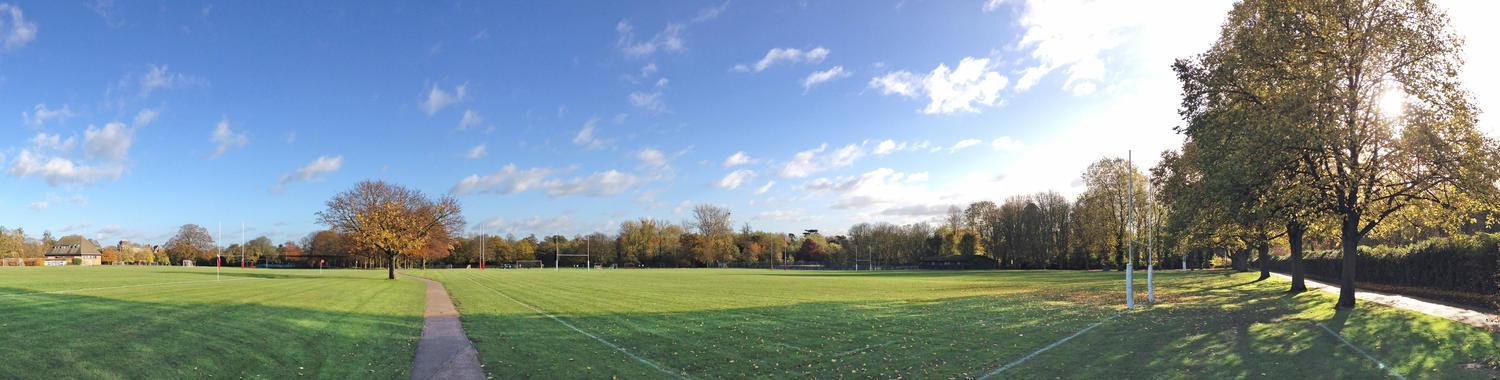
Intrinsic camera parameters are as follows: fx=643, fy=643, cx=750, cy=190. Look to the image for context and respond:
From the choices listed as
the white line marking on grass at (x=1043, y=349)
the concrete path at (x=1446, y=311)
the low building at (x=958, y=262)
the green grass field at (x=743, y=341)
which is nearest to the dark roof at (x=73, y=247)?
the green grass field at (x=743, y=341)

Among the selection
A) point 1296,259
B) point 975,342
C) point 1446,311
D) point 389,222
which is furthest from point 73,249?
point 1446,311

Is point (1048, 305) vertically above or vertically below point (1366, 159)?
below

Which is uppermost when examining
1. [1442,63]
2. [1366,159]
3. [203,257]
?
[1442,63]

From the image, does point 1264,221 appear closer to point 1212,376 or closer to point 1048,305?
point 1048,305

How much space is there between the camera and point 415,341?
15.1 m

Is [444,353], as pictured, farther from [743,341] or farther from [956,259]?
[956,259]

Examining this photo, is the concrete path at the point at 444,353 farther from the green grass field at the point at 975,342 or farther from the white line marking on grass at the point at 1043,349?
the white line marking on grass at the point at 1043,349

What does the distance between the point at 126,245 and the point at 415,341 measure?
192m

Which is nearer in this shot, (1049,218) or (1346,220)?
(1346,220)

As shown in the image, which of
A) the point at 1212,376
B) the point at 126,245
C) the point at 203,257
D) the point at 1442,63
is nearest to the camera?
the point at 1212,376

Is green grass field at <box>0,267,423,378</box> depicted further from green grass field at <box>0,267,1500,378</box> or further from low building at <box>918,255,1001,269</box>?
low building at <box>918,255,1001,269</box>

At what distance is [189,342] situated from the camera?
460 inches

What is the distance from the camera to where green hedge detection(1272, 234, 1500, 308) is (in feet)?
69.6

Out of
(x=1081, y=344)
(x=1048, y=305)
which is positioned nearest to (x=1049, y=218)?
(x=1048, y=305)
